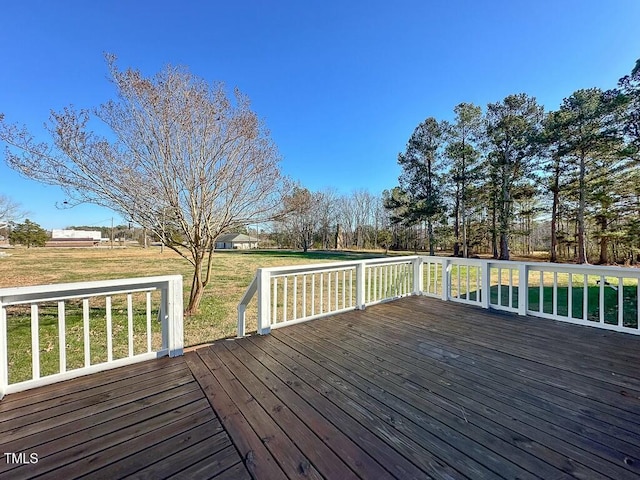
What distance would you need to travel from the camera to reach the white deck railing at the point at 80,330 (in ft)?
6.30

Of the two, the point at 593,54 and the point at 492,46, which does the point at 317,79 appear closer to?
the point at 492,46

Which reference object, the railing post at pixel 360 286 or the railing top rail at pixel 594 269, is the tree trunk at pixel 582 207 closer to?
the railing top rail at pixel 594 269

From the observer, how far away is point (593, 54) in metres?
6.73

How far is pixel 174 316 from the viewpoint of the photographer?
251 centimetres

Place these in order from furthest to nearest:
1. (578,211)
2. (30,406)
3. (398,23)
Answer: (578,211), (398,23), (30,406)

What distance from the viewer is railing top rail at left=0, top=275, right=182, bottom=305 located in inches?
72.9

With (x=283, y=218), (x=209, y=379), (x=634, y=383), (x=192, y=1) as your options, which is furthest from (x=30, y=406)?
(x=192, y=1)

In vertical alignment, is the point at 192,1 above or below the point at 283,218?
above

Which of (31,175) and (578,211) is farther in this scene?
(578,211)

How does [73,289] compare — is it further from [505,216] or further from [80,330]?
[505,216]

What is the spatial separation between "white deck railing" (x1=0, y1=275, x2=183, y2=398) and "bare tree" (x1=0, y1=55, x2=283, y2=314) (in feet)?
6.29

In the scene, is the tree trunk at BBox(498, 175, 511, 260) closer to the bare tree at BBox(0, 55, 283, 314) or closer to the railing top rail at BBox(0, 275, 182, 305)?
the bare tree at BBox(0, 55, 283, 314)

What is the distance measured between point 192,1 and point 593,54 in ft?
30.8

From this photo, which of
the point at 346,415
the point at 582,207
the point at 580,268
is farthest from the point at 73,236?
the point at 582,207
